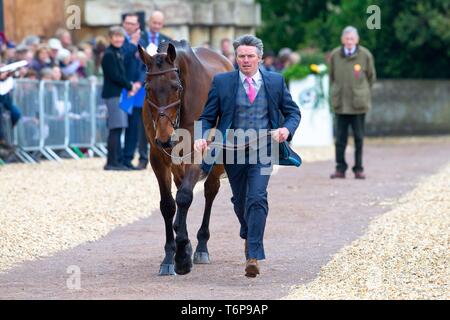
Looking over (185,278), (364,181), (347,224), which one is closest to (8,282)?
(185,278)

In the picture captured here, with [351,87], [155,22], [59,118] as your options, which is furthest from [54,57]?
[351,87]

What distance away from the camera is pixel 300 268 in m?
10.5

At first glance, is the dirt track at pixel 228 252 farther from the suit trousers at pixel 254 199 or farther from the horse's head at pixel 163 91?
the horse's head at pixel 163 91

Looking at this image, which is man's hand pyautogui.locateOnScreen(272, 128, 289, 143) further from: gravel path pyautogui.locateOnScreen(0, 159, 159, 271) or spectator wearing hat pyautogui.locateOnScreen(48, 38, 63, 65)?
spectator wearing hat pyautogui.locateOnScreen(48, 38, 63, 65)

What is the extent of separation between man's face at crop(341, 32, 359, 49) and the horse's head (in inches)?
336

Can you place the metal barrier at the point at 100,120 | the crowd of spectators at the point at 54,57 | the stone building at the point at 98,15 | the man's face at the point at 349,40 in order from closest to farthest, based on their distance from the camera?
the man's face at the point at 349,40, the crowd of spectators at the point at 54,57, the metal barrier at the point at 100,120, the stone building at the point at 98,15

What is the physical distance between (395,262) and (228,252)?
1.83 m

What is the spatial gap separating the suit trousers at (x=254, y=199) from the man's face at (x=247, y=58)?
75 cm

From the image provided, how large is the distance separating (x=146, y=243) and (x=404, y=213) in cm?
322

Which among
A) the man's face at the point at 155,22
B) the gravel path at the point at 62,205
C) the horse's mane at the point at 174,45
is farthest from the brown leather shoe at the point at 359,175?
the horse's mane at the point at 174,45

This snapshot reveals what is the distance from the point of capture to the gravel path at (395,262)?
906 cm

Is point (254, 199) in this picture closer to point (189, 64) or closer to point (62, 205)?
point (189, 64)

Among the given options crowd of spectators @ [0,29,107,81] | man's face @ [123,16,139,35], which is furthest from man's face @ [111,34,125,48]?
crowd of spectators @ [0,29,107,81]

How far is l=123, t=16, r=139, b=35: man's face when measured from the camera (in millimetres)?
18844
